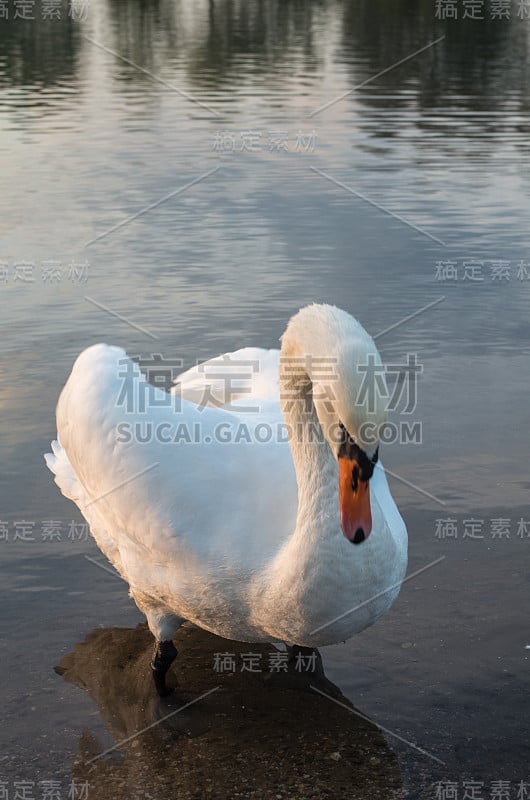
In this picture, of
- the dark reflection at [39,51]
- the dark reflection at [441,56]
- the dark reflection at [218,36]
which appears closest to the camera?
the dark reflection at [441,56]

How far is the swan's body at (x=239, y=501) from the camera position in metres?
4.28

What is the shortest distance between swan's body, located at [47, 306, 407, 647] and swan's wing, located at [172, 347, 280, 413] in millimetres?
142

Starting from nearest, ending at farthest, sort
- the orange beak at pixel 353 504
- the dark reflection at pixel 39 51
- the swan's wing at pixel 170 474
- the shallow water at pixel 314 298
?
the orange beak at pixel 353 504 < the swan's wing at pixel 170 474 < the shallow water at pixel 314 298 < the dark reflection at pixel 39 51

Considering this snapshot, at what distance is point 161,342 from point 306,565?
476 cm

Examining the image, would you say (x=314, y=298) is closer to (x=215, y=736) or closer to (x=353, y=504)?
(x=215, y=736)

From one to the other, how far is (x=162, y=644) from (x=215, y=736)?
1.71ft

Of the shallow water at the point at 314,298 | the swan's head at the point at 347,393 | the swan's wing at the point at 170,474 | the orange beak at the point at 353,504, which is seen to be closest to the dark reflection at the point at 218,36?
the shallow water at the point at 314,298

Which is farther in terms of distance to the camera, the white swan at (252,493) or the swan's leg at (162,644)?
the swan's leg at (162,644)

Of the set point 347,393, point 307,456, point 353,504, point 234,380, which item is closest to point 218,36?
point 234,380

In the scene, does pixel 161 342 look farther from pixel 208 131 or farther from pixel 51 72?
pixel 51 72

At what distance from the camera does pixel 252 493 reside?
4.68m

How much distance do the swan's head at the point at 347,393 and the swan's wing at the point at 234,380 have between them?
1281 millimetres

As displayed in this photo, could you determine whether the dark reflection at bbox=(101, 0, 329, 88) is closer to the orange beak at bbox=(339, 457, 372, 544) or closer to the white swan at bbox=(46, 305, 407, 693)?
the white swan at bbox=(46, 305, 407, 693)

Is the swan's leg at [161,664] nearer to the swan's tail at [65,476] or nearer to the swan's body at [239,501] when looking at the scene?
the swan's body at [239,501]
